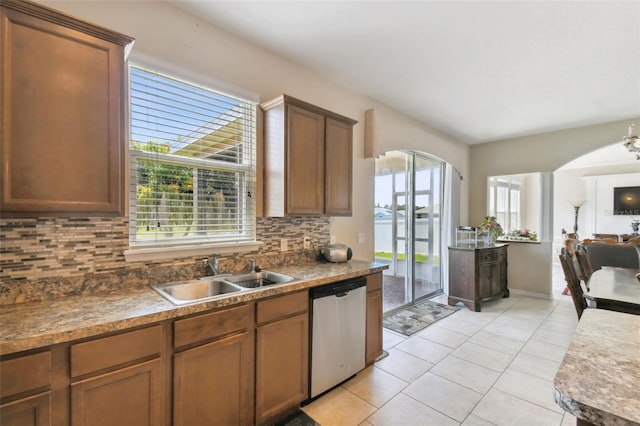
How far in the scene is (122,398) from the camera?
1331 mm

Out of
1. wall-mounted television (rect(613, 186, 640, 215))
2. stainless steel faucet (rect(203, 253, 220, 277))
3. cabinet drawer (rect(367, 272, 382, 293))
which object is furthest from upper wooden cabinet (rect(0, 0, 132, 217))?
wall-mounted television (rect(613, 186, 640, 215))

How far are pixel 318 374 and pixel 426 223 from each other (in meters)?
3.30

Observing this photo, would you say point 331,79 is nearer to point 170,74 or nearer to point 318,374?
point 170,74

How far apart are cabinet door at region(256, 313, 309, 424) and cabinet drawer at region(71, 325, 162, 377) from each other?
0.60 meters

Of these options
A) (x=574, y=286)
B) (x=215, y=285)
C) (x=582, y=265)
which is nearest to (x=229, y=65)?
(x=215, y=285)

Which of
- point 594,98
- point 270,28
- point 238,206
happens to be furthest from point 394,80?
point 594,98

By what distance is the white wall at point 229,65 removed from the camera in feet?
6.10

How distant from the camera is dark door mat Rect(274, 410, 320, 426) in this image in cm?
194

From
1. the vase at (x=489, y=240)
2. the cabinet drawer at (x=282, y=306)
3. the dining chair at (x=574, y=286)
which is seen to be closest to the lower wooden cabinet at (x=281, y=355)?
the cabinet drawer at (x=282, y=306)

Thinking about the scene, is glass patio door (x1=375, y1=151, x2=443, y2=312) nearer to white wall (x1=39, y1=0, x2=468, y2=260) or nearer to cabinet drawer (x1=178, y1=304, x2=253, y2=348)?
white wall (x1=39, y1=0, x2=468, y2=260)

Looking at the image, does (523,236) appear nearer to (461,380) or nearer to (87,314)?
(461,380)

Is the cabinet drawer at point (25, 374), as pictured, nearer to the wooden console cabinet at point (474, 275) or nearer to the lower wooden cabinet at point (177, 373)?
the lower wooden cabinet at point (177, 373)

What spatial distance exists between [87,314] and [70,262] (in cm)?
49

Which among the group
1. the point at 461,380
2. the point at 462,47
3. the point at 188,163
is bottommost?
the point at 461,380
